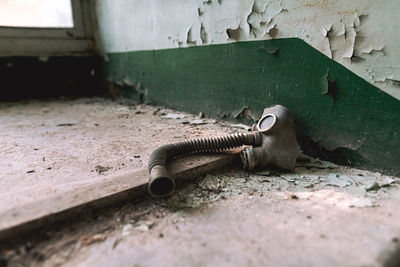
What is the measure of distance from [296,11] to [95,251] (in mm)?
1527

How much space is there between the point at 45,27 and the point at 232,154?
329 cm

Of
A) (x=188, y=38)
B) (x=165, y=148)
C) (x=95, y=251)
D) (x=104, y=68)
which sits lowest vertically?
(x=95, y=251)

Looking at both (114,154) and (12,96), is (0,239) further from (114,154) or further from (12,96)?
(12,96)

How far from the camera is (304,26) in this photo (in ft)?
4.82

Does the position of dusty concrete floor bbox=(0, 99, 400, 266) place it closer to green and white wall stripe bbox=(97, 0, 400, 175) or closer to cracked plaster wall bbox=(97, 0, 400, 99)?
green and white wall stripe bbox=(97, 0, 400, 175)

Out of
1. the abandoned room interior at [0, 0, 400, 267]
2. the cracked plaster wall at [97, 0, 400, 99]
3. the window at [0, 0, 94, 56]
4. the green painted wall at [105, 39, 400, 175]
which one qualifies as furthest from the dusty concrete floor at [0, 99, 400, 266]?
the window at [0, 0, 94, 56]

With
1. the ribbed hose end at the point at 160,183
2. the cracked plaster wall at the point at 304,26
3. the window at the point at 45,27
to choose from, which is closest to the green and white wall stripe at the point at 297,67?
the cracked plaster wall at the point at 304,26

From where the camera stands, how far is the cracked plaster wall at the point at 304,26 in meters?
1.21

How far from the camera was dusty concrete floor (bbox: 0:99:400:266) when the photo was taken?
2.65 feet

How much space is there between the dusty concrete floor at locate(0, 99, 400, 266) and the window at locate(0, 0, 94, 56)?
2.18m

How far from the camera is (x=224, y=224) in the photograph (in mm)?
973

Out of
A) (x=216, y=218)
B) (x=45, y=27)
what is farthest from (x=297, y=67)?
(x=45, y=27)

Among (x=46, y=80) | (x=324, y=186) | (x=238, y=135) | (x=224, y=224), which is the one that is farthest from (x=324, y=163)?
(x=46, y=80)

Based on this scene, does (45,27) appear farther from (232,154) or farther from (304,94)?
(304,94)
